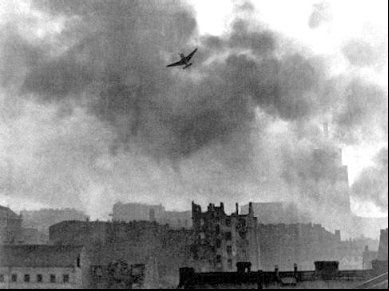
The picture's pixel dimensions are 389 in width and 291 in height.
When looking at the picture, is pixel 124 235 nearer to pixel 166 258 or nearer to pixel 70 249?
pixel 166 258

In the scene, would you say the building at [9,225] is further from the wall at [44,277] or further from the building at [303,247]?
the building at [303,247]

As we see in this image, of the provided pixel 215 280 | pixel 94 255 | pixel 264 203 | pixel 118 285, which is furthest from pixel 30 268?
pixel 264 203

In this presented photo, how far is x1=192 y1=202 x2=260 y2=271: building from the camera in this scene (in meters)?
75.8

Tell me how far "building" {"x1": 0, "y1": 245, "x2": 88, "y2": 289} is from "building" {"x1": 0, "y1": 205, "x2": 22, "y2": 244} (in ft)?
72.8

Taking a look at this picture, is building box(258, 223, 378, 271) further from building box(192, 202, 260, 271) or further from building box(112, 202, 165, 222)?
building box(112, 202, 165, 222)

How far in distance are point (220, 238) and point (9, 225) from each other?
37619 mm

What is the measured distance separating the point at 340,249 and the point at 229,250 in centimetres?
3827

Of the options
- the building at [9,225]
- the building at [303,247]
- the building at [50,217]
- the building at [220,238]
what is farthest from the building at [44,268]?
the building at [50,217]

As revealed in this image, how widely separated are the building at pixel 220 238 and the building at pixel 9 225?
31.1 meters

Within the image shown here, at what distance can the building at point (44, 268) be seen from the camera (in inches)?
2303

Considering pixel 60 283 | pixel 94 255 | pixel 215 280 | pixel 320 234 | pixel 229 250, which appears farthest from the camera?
pixel 320 234

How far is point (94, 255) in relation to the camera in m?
83.2

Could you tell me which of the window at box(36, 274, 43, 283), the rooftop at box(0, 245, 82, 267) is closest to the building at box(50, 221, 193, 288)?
the rooftop at box(0, 245, 82, 267)

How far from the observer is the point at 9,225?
85438 mm
